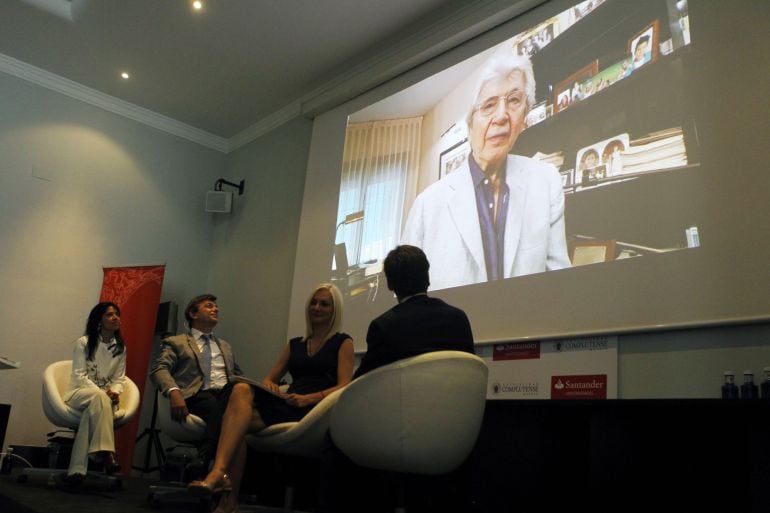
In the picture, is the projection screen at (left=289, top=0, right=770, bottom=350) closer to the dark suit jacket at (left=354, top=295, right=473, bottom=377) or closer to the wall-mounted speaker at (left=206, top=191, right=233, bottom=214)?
the dark suit jacket at (left=354, top=295, right=473, bottom=377)

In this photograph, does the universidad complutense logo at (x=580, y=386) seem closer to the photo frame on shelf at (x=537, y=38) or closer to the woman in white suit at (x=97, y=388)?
the photo frame on shelf at (x=537, y=38)

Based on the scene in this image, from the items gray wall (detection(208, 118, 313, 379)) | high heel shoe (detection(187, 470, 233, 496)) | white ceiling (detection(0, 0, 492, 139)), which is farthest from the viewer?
gray wall (detection(208, 118, 313, 379))

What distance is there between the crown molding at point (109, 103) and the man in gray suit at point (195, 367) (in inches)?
120

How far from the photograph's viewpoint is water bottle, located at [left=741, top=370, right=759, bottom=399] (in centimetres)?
233

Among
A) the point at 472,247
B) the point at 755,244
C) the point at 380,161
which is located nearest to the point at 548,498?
the point at 755,244

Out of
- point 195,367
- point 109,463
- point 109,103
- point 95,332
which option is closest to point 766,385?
point 195,367

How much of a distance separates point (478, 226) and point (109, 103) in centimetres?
403

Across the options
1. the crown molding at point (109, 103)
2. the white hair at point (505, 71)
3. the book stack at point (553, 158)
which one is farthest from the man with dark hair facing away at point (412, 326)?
the crown molding at point (109, 103)

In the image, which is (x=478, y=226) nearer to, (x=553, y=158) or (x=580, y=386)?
(x=553, y=158)

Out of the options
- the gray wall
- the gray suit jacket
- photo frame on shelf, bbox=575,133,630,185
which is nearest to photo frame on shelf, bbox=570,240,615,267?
photo frame on shelf, bbox=575,133,630,185

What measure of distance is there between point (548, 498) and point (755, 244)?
1271 mm

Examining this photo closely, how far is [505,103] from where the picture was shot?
12.4 feet

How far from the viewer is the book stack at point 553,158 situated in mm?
3361

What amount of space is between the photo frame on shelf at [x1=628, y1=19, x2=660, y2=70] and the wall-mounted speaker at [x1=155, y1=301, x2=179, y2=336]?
4.29 meters
